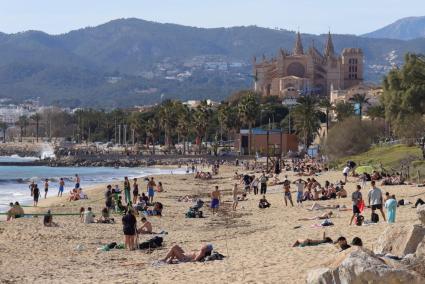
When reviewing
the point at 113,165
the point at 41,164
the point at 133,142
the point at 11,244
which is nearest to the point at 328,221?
the point at 11,244

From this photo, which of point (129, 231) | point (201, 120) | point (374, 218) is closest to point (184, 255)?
point (129, 231)

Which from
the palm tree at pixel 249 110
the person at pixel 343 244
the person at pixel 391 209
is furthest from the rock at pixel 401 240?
the palm tree at pixel 249 110

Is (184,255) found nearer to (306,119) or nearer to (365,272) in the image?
(365,272)

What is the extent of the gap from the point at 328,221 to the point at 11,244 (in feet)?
26.0

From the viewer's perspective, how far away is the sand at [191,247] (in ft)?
45.6

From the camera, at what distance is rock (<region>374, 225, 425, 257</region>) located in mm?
10914

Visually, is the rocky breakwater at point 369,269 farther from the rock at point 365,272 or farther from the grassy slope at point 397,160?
the grassy slope at point 397,160

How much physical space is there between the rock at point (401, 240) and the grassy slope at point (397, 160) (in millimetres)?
24844

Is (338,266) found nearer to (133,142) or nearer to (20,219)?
(20,219)

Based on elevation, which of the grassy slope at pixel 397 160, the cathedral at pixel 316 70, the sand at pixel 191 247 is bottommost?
the sand at pixel 191 247

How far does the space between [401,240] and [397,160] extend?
117 feet

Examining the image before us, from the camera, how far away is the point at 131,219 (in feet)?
59.2

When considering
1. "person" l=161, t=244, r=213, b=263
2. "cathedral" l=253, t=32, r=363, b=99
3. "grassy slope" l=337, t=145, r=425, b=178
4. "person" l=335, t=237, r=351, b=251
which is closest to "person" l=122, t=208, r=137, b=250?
"person" l=161, t=244, r=213, b=263

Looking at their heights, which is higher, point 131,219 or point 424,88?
point 424,88
